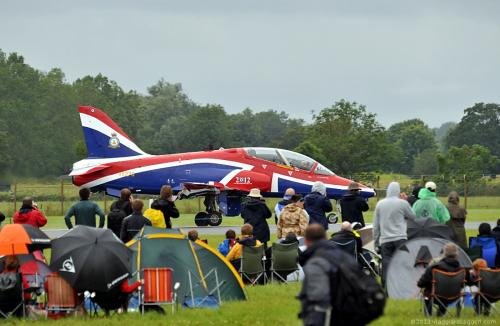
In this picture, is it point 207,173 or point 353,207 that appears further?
point 207,173

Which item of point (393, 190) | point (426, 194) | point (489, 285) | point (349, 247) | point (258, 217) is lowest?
point (489, 285)

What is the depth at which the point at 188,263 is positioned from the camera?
1541 centimetres

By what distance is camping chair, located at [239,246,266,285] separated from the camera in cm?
1698

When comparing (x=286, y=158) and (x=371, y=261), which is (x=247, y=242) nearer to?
(x=371, y=261)

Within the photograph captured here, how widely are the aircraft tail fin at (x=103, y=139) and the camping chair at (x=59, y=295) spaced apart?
2131cm

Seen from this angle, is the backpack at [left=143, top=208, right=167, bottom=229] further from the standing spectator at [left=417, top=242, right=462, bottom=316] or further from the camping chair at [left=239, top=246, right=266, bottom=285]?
the standing spectator at [left=417, top=242, right=462, bottom=316]

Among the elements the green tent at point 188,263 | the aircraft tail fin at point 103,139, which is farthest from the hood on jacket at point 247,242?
the aircraft tail fin at point 103,139

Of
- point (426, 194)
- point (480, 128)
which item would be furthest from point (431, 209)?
point (480, 128)

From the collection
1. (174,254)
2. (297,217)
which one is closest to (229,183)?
(297,217)

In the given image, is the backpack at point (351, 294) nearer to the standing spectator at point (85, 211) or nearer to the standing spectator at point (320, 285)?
the standing spectator at point (320, 285)

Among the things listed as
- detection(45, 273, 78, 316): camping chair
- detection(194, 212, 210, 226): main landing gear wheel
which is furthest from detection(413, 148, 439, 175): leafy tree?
detection(45, 273, 78, 316): camping chair

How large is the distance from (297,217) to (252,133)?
90.0 meters

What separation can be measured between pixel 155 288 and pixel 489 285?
4211mm

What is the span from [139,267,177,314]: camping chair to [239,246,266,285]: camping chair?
3.00 meters
